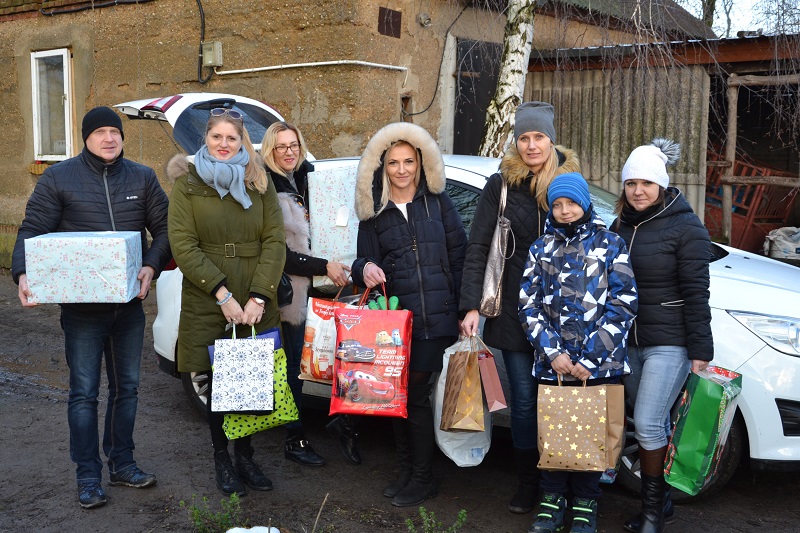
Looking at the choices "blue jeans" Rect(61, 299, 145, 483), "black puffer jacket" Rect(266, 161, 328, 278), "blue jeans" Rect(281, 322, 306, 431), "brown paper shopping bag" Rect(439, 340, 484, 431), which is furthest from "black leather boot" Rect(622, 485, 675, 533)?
"blue jeans" Rect(61, 299, 145, 483)

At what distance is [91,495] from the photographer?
12.8ft

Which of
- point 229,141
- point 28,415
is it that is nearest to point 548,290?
point 229,141

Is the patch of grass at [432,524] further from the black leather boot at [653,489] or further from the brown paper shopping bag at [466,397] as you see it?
the black leather boot at [653,489]

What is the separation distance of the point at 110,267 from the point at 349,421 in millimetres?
1624

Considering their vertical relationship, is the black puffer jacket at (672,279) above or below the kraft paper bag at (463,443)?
above

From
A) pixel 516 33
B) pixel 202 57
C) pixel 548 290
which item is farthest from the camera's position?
pixel 202 57

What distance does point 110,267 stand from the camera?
3.68 m

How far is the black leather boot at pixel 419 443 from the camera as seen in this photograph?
3947mm

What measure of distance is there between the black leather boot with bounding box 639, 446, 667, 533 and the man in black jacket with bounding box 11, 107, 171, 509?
242 cm

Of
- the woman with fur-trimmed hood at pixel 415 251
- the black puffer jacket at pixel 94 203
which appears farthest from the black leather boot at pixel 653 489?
the black puffer jacket at pixel 94 203

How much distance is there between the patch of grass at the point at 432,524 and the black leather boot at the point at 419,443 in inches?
5.6

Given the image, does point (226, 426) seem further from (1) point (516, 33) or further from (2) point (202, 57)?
(2) point (202, 57)

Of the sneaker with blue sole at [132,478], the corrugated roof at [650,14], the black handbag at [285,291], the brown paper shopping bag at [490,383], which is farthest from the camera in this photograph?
the corrugated roof at [650,14]

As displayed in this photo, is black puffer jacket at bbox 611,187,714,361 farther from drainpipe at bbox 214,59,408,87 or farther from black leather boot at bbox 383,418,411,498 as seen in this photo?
drainpipe at bbox 214,59,408,87
